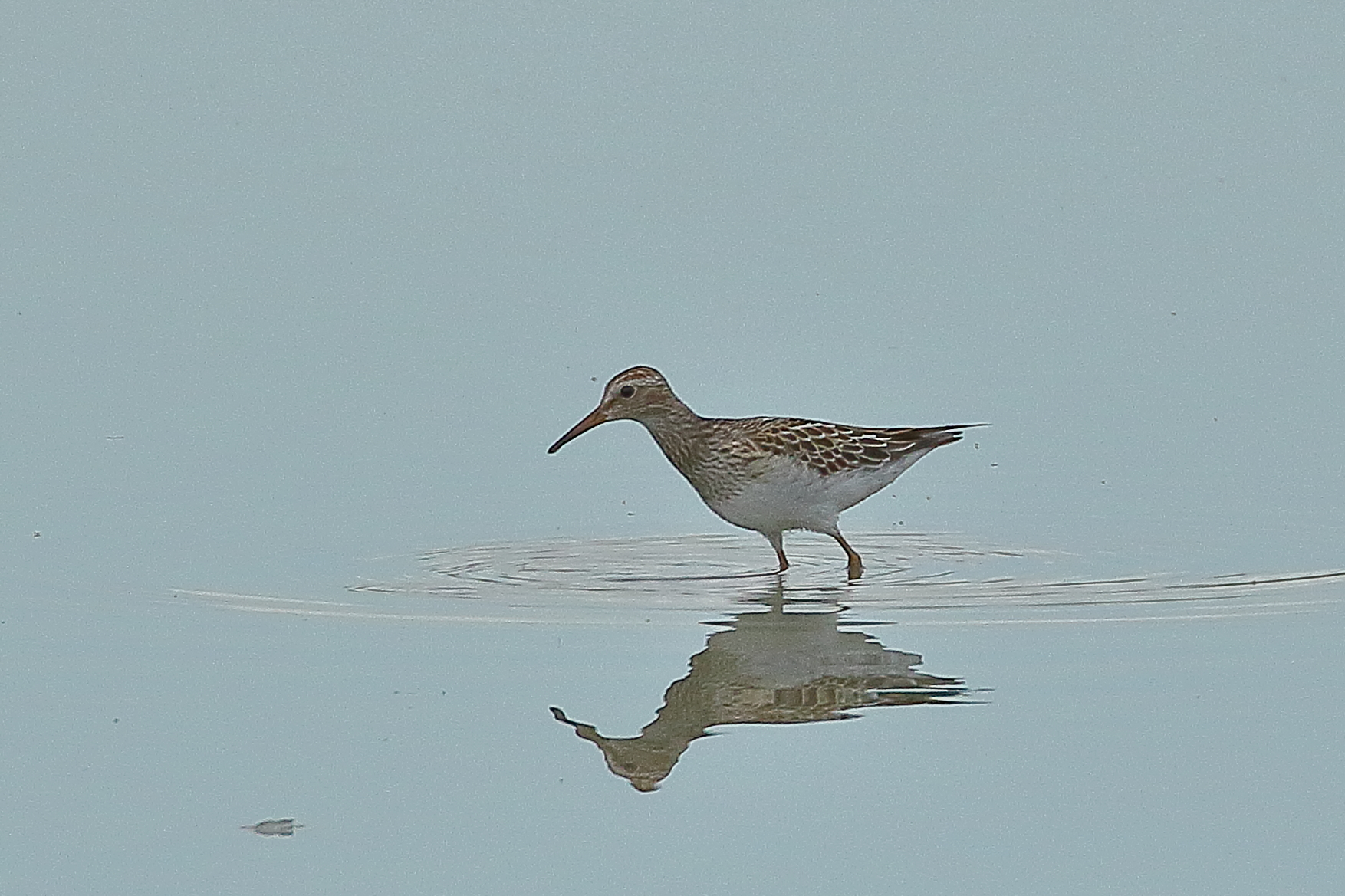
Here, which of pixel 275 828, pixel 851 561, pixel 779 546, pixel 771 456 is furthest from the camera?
pixel 779 546

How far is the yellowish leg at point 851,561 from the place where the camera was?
40.7 feet

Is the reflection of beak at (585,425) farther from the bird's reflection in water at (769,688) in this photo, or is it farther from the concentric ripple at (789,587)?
the bird's reflection in water at (769,688)

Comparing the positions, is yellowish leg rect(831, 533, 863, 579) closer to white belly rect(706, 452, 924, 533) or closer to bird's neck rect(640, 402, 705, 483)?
white belly rect(706, 452, 924, 533)

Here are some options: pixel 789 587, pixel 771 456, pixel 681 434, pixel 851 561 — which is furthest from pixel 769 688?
pixel 681 434

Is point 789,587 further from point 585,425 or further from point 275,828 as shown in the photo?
point 275,828

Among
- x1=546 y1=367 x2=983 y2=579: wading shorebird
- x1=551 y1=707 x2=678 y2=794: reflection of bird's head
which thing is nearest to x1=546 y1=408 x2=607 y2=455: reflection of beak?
x1=546 y1=367 x2=983 y2=579: wading shorebird

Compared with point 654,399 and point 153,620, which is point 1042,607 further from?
point 153,620

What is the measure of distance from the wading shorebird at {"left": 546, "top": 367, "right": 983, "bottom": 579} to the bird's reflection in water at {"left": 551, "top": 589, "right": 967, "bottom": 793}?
1567 millimetres

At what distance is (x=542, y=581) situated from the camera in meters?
11.9

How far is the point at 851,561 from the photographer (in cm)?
1256

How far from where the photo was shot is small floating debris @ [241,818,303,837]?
27.9ft

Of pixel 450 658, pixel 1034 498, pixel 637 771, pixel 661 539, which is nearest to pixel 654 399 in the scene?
pixel 661 539

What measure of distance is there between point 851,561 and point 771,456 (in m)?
0.58

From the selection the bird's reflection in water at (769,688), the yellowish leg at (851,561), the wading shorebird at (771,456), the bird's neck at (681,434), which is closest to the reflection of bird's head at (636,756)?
the bird's reflection in water at (769,688)
